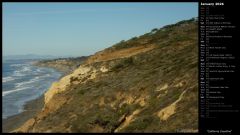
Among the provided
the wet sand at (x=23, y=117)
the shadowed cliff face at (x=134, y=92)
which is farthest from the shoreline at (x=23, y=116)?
the shadowed cliff face at (x=134, y=92)

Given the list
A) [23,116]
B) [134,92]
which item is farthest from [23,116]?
[134,92]

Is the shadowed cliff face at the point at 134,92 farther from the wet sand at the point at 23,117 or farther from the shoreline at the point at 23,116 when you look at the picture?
the wet sand at the point at 23,117

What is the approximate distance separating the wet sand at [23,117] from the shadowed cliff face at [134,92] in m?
14.5

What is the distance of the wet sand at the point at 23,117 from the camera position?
4555cm

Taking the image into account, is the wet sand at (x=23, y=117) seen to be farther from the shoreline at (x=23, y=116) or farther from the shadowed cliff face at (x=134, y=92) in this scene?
the shadowed cliff face at (x=134, y=92)

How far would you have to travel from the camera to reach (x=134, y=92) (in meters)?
23.0

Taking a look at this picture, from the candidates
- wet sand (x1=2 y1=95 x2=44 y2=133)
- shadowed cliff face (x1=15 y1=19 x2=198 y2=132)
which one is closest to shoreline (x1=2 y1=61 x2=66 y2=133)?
wet sand (x1=2 y1=95 x2=44 y2=133)

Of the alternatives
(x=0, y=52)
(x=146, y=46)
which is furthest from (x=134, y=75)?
(x=0, y=52)

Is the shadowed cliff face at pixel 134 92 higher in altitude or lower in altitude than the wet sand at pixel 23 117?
higher

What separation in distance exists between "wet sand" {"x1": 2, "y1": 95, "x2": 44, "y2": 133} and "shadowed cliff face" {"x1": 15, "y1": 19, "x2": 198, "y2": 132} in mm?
14538

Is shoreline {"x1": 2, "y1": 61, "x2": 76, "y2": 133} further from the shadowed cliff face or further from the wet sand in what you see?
the shadowed cliff face

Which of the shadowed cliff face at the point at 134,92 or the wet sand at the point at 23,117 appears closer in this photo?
the shadowed cliff face at the point at 134,92

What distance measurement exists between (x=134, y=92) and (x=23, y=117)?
3080 cm

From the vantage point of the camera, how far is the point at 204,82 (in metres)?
8.81
